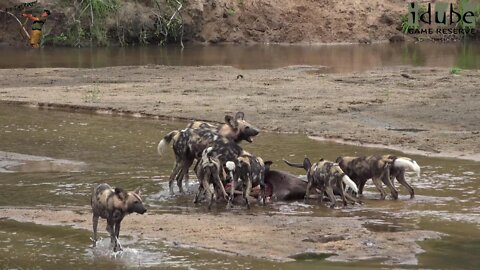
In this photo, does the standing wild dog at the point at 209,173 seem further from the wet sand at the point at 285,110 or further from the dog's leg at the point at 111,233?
the dog's leg at the point at 111,233

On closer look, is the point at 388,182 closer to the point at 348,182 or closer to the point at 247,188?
the point at 348,182

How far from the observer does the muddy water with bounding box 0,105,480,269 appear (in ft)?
31.1

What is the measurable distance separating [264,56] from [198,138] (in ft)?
72.4

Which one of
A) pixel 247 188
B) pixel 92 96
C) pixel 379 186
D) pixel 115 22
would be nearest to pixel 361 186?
pixel 379 186

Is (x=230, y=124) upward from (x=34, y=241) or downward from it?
upward

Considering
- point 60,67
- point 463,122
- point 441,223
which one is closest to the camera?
point 441,223

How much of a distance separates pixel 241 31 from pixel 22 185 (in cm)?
2776

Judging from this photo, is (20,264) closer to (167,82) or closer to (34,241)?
(34,241)

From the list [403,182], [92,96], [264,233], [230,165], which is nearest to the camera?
[264,233]

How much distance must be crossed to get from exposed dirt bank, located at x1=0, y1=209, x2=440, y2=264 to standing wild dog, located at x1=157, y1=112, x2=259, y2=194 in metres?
1.38

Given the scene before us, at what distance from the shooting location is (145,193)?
13.1 m

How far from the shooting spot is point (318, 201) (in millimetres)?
12633

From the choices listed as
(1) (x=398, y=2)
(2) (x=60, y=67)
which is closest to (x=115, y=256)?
(2) (x=60, y=67)

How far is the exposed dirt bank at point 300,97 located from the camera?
18219 mm
